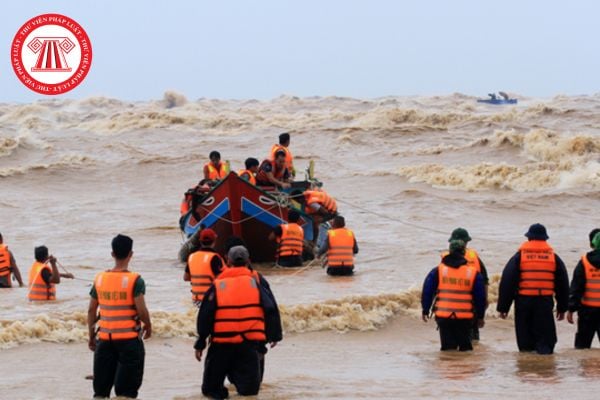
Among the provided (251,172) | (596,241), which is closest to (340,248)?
(251,172)

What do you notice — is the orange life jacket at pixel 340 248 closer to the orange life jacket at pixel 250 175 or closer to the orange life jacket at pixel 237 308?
the orange life jacket at pixel 250 175

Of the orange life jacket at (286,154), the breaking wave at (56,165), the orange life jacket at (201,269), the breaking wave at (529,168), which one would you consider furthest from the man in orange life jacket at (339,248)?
the breaking wave at (56,165)

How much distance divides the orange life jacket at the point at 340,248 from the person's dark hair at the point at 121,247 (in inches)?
358

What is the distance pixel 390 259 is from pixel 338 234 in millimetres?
3911

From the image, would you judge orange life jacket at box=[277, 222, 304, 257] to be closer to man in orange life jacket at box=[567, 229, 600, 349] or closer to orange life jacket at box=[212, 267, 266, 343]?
man in orange life jacket at box=[567, 229, 600, 349]

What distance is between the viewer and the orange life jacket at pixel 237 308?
26.8 ft

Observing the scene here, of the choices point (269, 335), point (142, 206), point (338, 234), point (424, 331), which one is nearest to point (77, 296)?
point (338, 234)

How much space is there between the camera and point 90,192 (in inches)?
1471

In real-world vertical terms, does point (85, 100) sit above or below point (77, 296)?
above

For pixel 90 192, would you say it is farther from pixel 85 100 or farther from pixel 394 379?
pixel 85 100

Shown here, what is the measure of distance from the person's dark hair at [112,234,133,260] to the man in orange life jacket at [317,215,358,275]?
9088 mm

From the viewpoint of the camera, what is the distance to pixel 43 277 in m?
15.3

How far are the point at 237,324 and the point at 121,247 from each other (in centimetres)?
104

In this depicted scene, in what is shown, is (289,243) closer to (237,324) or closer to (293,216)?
(293,216)
